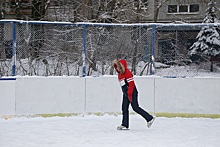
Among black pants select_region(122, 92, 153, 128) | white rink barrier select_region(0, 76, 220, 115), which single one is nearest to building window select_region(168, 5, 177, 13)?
white rink barrier select_region(0, 76, 220, 115)

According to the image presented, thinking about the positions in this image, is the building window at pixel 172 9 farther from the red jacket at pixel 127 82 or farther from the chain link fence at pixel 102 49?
the red jacket at pixel 127 82

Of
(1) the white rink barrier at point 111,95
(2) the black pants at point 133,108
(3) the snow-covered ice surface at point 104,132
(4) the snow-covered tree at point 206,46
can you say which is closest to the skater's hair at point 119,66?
(2) the black pants at point 133,108

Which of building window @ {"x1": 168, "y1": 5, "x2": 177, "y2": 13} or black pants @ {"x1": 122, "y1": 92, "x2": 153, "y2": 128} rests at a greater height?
building window @ {"x1": 168, "y1": 5, "x2": 177, "y2": 13}

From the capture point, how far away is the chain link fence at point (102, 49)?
967 cm

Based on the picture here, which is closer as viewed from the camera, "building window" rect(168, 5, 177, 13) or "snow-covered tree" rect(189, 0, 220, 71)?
"snow-covered tree" rect(189, 0, 220, 71)

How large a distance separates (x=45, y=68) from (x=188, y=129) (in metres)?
3.42

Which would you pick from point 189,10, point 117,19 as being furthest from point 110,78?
point 189,10

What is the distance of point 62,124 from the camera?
28.5 ft

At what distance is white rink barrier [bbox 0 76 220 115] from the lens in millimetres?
9461

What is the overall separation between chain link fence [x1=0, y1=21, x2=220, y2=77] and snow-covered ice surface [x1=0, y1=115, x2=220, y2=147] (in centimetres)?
110

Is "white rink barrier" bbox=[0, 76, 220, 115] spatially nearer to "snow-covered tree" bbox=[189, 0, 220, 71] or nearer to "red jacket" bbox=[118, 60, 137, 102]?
"snow-covered tree" bbox=[189, 0, 220, 71]

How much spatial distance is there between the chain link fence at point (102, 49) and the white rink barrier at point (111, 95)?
0.22 metres

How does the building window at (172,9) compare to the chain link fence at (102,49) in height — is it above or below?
above

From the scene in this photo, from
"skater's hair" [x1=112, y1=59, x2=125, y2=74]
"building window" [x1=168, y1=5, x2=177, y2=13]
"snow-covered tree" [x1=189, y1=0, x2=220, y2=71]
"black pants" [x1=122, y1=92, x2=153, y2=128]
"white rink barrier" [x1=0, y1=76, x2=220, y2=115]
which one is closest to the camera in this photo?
"skater's hair" [x1=112, y1=59, x2=125, y2=74]
